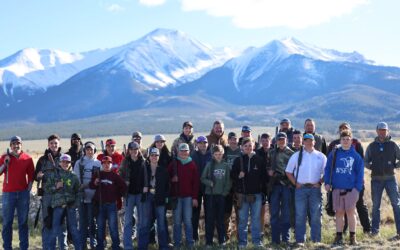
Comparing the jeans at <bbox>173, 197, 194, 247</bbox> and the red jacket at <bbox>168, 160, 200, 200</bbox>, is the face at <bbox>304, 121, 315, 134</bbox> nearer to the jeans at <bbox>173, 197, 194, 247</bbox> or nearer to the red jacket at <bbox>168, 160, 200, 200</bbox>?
the red jacket at <bbox>168, 160, 200, 200</bbox>

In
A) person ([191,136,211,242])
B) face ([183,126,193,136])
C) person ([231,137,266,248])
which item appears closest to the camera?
person ([231,137,266,248])

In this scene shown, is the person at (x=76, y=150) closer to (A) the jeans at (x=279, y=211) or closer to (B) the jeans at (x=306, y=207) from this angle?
(A) the jeans at (x=279, y=211)

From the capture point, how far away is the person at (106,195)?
10914 millimetres

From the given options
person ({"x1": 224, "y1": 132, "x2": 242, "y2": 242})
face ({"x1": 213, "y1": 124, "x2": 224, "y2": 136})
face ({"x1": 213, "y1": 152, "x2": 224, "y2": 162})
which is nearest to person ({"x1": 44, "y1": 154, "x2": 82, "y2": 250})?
face ({"x1": 213, "y1": 152, "x2": 224, "y2": 162})

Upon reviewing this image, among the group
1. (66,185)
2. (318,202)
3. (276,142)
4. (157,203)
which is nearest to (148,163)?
(157,203)

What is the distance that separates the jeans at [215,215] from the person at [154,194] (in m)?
0.95

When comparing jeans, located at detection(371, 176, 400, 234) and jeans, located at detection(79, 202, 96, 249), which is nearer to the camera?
jeans, located at detection(371, 176, 400, 234)

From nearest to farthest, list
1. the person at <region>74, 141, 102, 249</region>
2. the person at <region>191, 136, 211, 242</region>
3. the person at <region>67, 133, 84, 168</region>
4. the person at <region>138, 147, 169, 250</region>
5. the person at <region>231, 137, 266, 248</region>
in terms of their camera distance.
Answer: the person at <region>231, 137, 266, 248</region>, the person at <region>138, 147, 169, 250</region>, the person at <region>74, 141, 102, 249</region>, the person at <region>191, 136, 211, 242</region>, the person at <region>67, 133, 84, 168</region>

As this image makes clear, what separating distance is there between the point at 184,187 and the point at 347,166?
338cm

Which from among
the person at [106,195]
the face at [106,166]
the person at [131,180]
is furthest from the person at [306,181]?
the face at [106,166]

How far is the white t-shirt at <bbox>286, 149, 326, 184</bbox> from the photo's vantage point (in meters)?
10.5

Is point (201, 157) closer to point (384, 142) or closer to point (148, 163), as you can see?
point (148, 163)

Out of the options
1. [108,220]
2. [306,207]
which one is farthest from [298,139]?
[108,220]

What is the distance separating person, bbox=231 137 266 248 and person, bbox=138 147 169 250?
4.93ft
